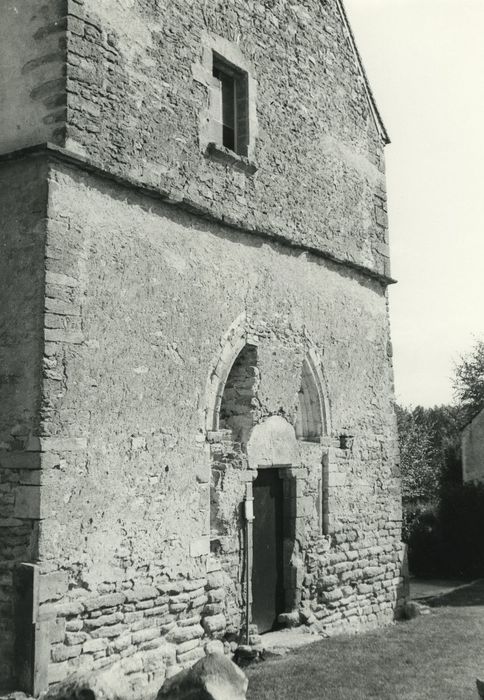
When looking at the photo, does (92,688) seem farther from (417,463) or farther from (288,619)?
(417,463)

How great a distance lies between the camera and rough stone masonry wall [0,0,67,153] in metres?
7.24

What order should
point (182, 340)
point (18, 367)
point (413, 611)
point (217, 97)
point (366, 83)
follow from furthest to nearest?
point (366, 83)
point (413, 611)
point (217, 97)
point (182, 340)
point (18, 367)

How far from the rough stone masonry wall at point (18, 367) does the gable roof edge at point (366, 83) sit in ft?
21.6

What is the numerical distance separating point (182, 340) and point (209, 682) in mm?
3540

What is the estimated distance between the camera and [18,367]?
22.7 ft

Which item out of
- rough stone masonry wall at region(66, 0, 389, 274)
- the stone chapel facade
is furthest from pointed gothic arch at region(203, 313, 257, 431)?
rough stone masonry wall at region(66, 0, 389, 274)

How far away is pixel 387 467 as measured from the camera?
37.9ft

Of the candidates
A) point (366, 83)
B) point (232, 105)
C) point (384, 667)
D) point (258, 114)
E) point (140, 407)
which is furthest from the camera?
point (366, 83)

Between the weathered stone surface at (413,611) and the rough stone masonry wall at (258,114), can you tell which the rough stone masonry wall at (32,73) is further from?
the weathered stone surface at (413,611)

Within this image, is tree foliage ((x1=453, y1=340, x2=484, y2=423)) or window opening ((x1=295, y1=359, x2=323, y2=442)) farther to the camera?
tree foliage ((x1=453, y1=340, x2=484, y2=423))

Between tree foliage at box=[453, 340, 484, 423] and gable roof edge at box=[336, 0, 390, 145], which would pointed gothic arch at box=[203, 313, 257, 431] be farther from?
tree foliage at box=[453, 340, 484, 423]

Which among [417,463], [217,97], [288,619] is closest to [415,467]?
[417,463]

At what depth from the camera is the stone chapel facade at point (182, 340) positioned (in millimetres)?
6895

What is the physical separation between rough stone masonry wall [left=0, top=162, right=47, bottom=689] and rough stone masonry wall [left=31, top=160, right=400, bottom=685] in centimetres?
13
